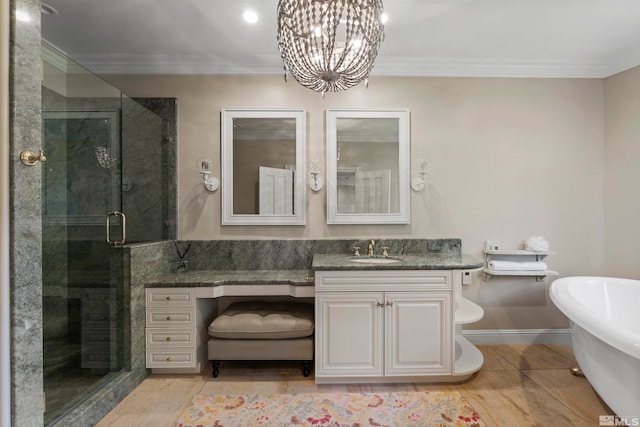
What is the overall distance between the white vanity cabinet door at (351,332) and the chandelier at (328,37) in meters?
1.46

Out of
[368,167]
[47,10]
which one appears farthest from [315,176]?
[47,10]

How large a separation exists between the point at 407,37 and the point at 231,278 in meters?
2.39

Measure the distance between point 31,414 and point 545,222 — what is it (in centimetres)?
384

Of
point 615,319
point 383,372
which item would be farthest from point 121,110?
point 615,319

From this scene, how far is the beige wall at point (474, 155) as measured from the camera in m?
2.77

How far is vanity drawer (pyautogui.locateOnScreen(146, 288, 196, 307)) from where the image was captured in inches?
90.0

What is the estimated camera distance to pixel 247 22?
2.20m

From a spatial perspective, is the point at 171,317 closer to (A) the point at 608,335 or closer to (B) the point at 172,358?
(B) the point at 172,358

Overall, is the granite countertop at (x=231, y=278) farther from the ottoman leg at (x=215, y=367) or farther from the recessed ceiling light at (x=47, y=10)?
the recessed ceiling light at (x=47, y=10)

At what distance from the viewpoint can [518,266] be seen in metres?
2.66

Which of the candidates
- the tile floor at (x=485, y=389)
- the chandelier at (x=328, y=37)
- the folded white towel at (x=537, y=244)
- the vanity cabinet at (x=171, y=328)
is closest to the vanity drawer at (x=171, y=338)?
the vanity cabinet at (x=171, y=328)

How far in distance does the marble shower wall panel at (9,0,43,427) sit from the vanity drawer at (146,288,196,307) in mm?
876

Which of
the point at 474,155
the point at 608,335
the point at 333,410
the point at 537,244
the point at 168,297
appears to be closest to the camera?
the point at 608,335

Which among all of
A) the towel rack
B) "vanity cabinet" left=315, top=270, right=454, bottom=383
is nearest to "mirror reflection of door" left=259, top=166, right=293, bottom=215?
"vanity cabinet" left=315, top=270, right=454, bottom=383
